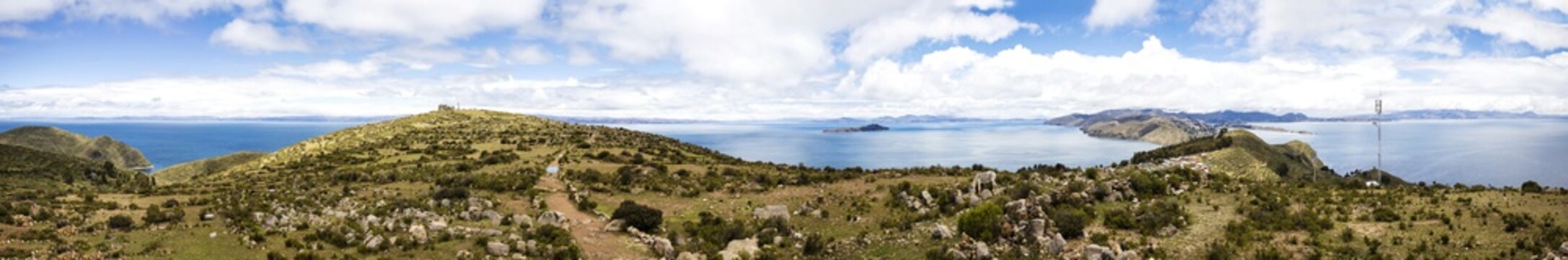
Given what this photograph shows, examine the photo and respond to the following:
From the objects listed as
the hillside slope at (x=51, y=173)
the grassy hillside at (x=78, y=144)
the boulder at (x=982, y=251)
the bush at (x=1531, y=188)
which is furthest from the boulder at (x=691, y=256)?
the grassy hillside at (x=78, y=144)

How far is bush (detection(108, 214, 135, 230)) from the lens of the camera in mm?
25219

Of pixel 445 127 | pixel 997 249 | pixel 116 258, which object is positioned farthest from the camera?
pixel 445 127

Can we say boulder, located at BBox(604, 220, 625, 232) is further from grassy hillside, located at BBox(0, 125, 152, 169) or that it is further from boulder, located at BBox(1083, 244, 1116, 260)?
grassy hillside, located at BBox(0, 125, 152, 169)

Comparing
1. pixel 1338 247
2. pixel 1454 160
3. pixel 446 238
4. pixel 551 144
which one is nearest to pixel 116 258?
pixel 446 238

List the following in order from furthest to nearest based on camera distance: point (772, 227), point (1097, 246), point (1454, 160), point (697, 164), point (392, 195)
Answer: point (1454, 160), point (697, 164), point (392, 195), point (772, 227), point (1097, 246)

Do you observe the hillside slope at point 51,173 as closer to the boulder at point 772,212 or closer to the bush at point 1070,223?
the boulder at point 772,212

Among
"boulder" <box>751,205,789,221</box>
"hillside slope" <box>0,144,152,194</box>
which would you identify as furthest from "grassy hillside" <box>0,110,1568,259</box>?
"hillside slope" <box>0,144,152,194</box>

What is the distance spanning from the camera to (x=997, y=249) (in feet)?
79.6

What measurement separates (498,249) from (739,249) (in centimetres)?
757

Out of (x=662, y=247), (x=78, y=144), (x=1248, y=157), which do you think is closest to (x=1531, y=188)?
(x=662, y=247)

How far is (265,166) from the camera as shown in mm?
54719

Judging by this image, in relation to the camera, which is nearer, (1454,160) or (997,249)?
(997,249)

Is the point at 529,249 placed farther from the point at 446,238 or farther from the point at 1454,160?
the point at 1454,160

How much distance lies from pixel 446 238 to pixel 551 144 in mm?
42984
